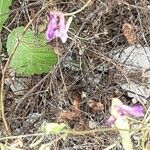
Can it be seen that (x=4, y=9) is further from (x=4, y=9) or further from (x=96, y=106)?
(x=96, y=106)

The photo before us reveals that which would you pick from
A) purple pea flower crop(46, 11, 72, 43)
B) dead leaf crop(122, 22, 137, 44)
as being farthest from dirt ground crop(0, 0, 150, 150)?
purple pea flower crop(46, 11, 72, 43)

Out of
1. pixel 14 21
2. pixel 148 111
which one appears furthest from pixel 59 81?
pixel 148 111

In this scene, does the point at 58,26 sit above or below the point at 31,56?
above

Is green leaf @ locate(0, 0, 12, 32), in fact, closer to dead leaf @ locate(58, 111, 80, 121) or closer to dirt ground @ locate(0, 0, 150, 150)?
dirt ground @ locate(0, 0, 150, 150)

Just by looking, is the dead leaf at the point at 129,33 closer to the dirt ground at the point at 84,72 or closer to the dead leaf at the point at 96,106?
the dirt ground at the point at 84,72

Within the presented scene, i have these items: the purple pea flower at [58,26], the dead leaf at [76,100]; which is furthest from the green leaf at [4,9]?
the dead leaf at [76,100]

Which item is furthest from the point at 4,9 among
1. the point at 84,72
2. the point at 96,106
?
the point at 96,106

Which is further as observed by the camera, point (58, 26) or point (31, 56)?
point (31, 56)

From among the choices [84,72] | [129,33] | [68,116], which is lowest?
[68,116]
